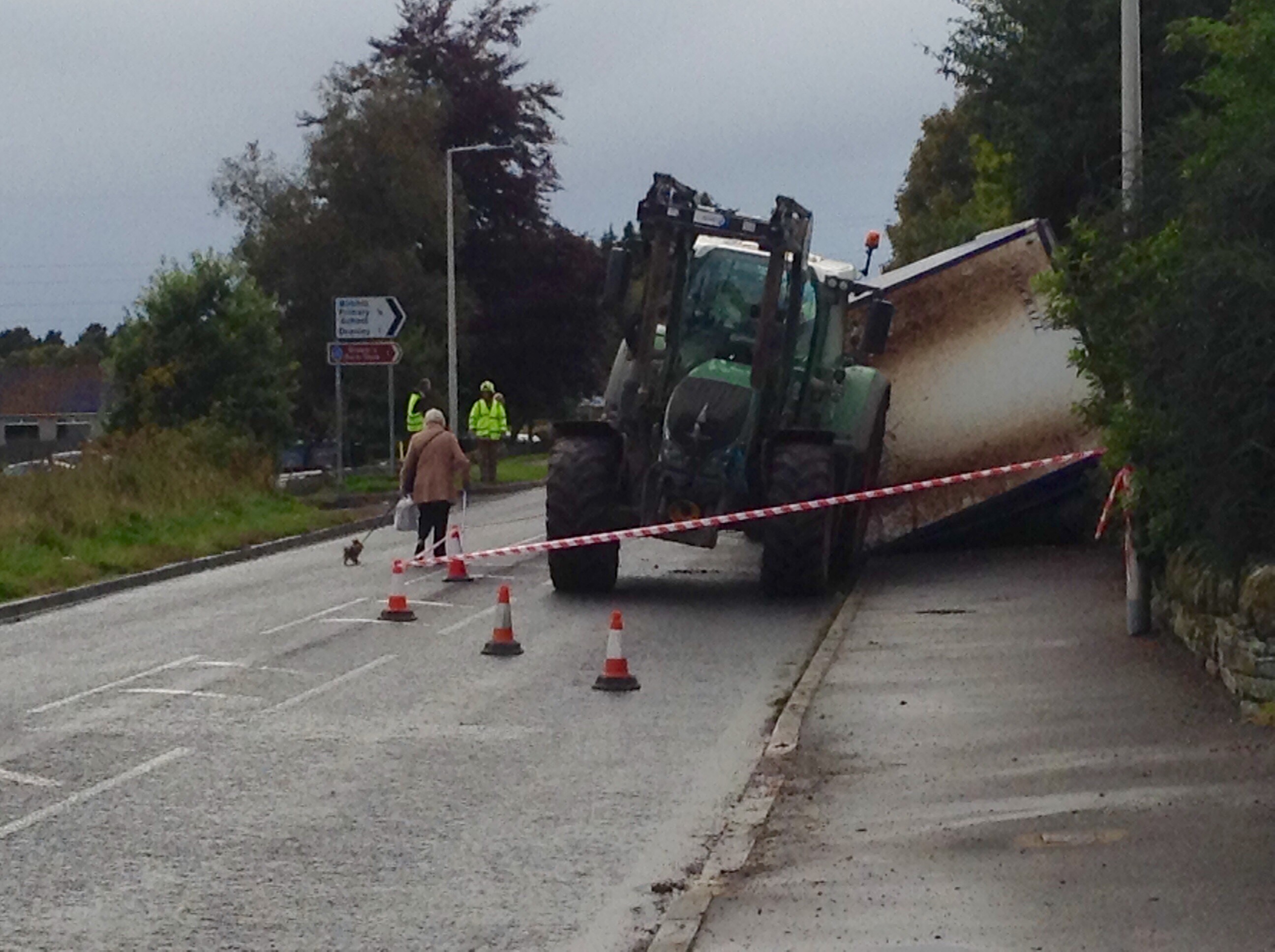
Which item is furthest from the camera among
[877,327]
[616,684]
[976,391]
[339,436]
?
[339,436]

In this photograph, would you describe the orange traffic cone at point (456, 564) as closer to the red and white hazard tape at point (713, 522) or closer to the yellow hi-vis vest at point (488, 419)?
the red and white hazard tape at point (713, 522)

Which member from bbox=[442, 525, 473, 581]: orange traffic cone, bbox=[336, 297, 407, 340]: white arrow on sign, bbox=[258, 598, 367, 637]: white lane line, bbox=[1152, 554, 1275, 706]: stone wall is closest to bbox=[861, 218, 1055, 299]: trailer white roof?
bbox=[442, 525, 473, 581]: orange traffic cone

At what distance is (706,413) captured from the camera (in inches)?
750

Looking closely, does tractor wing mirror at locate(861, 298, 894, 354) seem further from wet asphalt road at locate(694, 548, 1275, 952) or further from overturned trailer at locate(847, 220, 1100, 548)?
wet asphalt road at locate(694, 548, 1275, 952)

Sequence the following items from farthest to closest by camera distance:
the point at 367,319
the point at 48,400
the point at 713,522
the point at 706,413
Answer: the point at 48,400
the point at 367,319
the point at 706,413
the point at 713,522

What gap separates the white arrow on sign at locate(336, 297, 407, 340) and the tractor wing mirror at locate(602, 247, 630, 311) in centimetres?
1585

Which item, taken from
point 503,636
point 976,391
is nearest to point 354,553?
point 976,391

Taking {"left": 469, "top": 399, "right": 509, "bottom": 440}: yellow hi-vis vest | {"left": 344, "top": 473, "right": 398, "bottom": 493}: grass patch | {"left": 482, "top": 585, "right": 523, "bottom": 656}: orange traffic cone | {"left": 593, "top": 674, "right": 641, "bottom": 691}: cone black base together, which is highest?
{"left": 469, "top": 399, "right": 509, "bottom": 440}: yellow hi-vis vest

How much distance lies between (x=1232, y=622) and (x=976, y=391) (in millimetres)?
10879

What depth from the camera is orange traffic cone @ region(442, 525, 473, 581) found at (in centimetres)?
2125

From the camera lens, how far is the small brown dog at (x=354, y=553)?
76.3 feet

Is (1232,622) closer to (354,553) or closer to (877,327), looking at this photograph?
(877,327)

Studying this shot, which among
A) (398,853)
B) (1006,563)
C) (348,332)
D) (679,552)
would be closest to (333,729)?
(398,853)

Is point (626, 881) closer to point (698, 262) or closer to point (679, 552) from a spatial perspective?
point (698, 262)
